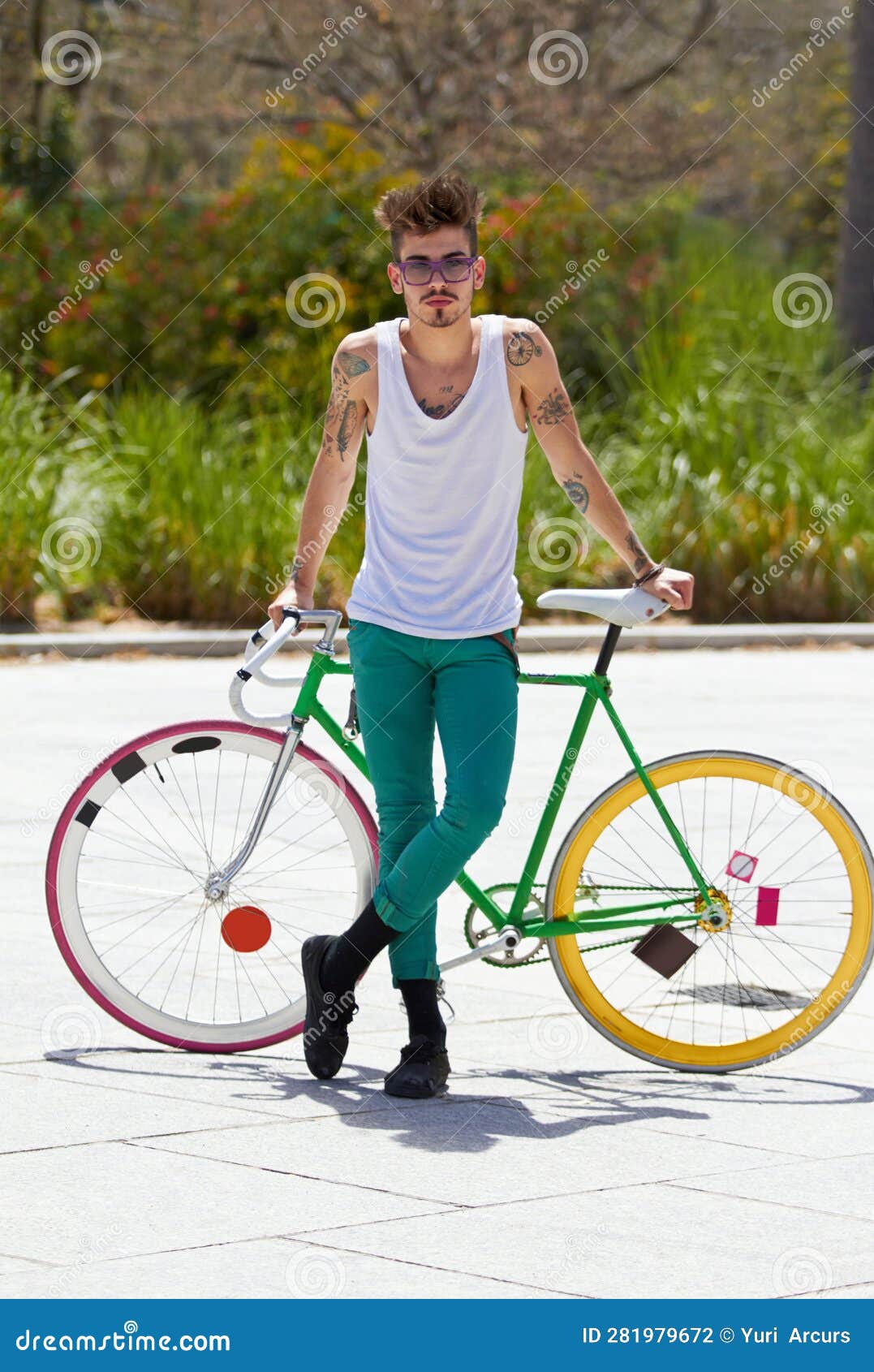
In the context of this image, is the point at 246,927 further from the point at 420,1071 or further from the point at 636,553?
the point at 636,553

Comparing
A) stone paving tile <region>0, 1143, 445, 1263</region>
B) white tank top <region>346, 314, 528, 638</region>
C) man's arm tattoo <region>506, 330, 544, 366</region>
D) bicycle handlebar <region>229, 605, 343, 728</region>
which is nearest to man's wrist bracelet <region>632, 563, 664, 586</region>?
white tank top <region>346, 314, 528, 638</region>

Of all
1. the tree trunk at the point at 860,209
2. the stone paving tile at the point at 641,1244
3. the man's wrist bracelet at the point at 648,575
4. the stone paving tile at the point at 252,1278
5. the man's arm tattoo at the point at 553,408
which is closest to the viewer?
the stone paving tile at the point at 252,1278

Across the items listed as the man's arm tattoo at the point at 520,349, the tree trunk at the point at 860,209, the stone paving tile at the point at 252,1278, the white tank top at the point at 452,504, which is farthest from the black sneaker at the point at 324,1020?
the tree trunk at the point at 860,209

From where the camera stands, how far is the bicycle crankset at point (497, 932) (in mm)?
4926

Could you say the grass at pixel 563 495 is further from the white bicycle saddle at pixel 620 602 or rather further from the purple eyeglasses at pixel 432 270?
the purple eyeglasses at pixel 432 270

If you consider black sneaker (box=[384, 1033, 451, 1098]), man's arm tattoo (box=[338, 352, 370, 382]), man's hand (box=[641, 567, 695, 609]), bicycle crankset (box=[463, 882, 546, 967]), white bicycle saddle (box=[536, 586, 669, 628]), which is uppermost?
man's arm tattoo (box=[338, 352, 370, 382])

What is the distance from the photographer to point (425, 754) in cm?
481

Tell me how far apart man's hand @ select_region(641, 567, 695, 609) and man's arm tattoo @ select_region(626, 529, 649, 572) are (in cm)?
5

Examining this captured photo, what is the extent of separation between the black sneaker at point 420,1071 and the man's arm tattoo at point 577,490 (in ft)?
4.07

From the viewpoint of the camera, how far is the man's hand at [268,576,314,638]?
4.92 meters

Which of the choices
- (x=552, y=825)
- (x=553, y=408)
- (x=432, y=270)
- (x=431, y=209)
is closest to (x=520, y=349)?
(x=553, y=408)

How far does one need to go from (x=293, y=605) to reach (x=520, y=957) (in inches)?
37.0

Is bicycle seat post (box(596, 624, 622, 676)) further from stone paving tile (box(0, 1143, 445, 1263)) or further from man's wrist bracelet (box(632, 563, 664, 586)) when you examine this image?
stone paving tile (box(0, 1143, 445, 1263))
